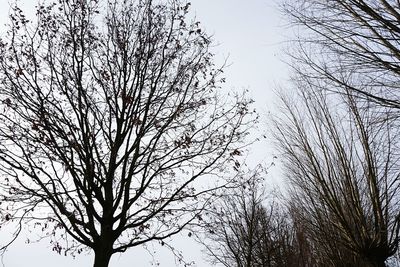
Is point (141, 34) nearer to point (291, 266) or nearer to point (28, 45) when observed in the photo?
point (28, 45)

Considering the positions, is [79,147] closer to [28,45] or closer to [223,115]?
[28,45]

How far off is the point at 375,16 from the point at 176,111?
353 centimetres

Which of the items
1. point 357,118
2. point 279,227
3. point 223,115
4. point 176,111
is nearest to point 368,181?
point 357,118

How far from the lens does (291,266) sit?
658 inches

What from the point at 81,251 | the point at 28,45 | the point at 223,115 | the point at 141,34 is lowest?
the point at 81,251

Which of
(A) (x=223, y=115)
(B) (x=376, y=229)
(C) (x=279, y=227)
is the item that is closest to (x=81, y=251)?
(A) (x=223, y=115)

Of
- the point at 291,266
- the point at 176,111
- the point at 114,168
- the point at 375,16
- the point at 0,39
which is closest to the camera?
the point at 375,16

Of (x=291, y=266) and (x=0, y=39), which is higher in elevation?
(x=0, y=39)

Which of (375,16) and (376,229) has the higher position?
(375,16)

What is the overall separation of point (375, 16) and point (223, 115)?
340 centimetres

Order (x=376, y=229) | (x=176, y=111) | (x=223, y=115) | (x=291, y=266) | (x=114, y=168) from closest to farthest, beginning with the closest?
1. (x=114, y=168)
2. (x=176, y=111)
3. (x=223, y=115)
4. (x=376, y=229)
5. (x=291, y=266)

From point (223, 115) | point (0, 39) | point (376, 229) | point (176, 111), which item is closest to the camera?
point (0, 39)

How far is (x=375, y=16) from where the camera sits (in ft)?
13.9

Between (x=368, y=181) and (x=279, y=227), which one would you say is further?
(x=279, y=227)
